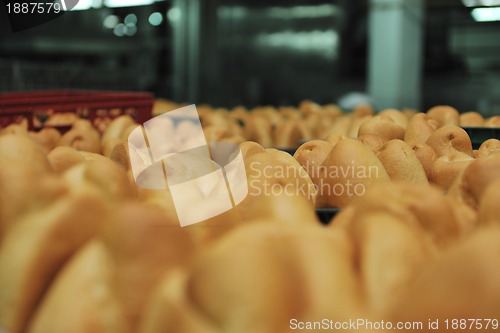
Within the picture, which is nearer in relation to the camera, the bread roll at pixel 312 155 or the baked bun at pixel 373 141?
the bread roll at pixel 312 155

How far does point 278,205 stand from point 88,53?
21.3 feet

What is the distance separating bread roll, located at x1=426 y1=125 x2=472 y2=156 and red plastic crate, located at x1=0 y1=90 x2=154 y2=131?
1061mm

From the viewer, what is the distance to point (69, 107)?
2.16 metres

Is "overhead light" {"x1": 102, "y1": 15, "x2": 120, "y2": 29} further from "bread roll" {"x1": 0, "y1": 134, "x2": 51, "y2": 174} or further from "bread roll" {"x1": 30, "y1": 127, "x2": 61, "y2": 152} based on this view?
"bread roll" {"x1": 0, "y1": 134, "x2": 51, "y2": 174}

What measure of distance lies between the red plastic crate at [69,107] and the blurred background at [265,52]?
2.14m

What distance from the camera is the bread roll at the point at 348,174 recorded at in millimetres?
986

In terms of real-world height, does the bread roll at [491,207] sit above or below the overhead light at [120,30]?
below

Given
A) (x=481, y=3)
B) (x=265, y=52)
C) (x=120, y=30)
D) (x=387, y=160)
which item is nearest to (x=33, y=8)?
(x=387, y=160)

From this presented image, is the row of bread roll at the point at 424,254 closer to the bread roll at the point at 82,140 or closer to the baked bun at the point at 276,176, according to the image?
the baked bun at the point at 276,176

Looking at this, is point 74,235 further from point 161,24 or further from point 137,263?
point 161,24

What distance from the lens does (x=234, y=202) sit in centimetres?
80

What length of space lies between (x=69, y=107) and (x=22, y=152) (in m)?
1.32

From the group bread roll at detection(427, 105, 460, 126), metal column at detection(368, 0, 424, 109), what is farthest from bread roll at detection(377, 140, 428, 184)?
metal column at detection(368, 0, 424, 109)

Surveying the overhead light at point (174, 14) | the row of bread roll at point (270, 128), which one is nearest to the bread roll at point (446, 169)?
the row of bread roll at point (270, 128)
